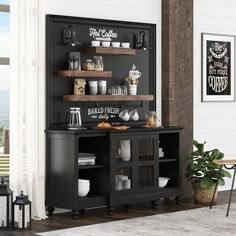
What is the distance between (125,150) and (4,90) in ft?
8.35

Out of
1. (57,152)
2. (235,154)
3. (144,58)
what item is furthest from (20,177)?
(235,154)

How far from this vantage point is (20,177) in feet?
23.8

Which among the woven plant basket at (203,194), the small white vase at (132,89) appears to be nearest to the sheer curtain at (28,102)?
the small white vase at (132,89)

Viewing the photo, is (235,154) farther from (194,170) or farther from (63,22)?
(63,22)

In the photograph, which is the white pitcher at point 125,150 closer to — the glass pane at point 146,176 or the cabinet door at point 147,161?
the cabinet door at point 147,161

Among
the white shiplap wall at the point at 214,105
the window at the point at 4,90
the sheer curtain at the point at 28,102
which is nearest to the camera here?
the sheer curtain at the point at 28,102

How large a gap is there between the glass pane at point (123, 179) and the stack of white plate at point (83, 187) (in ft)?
1.04

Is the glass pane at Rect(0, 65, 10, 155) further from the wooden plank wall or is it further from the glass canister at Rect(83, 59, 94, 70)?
the wooden plank wall

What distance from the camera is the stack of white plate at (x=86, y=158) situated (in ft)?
24.2

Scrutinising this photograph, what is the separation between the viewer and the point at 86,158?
24.3ft

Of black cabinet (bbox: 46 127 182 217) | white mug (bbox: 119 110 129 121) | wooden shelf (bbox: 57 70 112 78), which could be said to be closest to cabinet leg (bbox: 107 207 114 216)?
black cabinet (bbox: 46 127 182 217)


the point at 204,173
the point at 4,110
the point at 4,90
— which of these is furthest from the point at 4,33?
the point at 204,173

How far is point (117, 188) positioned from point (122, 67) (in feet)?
4.71

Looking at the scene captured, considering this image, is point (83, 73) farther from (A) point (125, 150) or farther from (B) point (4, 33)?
(B) point (4, 33)
